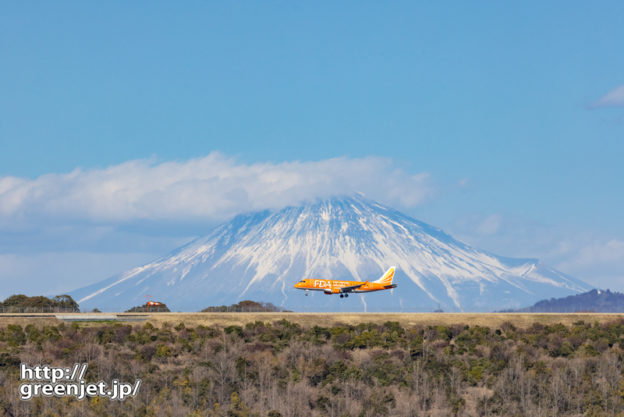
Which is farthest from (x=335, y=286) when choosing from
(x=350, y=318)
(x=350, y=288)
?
(x=350, y=318)

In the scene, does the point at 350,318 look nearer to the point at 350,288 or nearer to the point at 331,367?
the point at 331,367

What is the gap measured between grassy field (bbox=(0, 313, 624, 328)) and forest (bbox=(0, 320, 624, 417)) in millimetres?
1872

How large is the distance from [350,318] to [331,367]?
21.3m

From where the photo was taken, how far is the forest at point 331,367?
86.2 meters

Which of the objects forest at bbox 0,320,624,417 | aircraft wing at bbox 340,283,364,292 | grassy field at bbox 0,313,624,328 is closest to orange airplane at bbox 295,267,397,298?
aircraft wing at bbox 340,283,364,292

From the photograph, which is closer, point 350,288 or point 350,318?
point 350,318

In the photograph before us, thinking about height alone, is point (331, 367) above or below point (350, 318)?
below

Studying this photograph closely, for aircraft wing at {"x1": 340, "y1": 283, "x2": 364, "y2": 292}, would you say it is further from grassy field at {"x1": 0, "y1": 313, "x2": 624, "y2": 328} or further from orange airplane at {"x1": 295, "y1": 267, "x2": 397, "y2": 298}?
grassy field at {"x1": 0, "y1": 313, "x2": 624, "y2": 328}

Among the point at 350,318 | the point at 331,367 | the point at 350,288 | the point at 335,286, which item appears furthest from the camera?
the point at 335,286

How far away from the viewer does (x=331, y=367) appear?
317 ft

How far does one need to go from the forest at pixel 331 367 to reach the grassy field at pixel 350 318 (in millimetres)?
1872

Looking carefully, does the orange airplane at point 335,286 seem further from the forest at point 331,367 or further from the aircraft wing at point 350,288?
the forest at point 331,367

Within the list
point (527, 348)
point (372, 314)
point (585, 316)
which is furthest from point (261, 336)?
point (585, 316)

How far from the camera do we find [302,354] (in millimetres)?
100688
